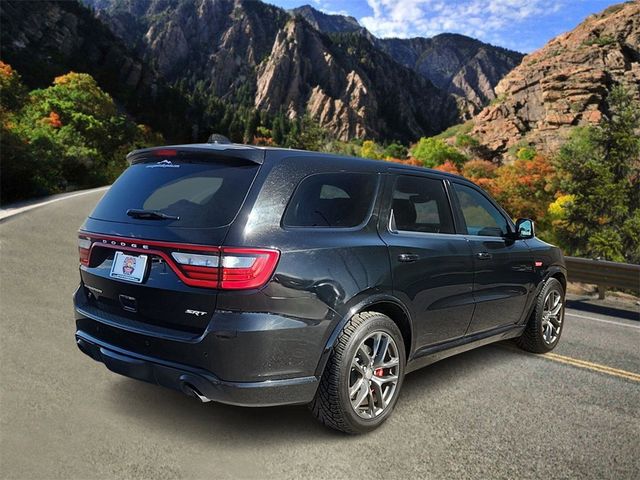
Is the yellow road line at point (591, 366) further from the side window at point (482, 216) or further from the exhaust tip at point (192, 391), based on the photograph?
the exhaust tip at point (192, 391)

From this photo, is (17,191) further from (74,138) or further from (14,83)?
(14,83)

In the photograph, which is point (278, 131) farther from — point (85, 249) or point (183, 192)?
point (183, 192)

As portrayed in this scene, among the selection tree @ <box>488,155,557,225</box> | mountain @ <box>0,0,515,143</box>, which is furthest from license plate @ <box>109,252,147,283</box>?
mountain @ <box>0,0,515,143</box>

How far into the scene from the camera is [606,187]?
3111cm

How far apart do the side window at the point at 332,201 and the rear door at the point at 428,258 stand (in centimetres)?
19

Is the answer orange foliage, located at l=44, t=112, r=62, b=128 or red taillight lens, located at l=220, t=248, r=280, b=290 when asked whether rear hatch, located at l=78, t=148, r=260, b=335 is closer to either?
red taillight lens, located at l=220, t=248, r=280, b=290

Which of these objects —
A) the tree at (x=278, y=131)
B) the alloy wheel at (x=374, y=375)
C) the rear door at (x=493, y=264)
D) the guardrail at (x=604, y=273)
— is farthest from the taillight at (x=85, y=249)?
the tree at (x=278, y=131)

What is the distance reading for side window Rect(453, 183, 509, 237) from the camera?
4.36 meters

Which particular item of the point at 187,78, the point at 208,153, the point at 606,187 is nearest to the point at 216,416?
the point at 208,153

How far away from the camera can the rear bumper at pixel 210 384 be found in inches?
104

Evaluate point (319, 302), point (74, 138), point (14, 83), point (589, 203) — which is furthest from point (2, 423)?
point (14, 83)

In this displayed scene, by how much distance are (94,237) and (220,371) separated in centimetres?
130

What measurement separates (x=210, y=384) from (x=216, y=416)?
2.35ft

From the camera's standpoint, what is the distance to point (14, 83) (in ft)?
147
